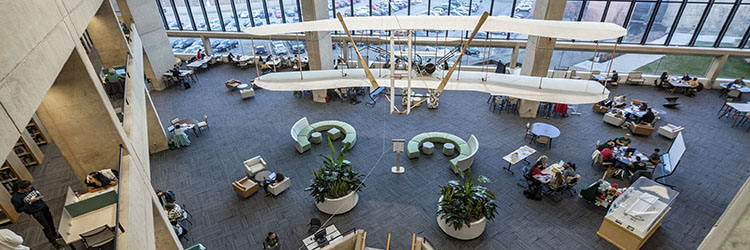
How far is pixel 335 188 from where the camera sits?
10273 millimetres

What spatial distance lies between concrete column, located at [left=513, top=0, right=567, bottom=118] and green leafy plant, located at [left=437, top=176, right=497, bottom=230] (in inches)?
302

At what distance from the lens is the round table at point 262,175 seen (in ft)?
37.4

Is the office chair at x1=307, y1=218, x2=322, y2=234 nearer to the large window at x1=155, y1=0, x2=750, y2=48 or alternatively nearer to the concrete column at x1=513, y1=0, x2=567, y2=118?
the large window at x1=155, y1=0, x2=750, y2=48

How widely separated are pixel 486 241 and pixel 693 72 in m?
20.4

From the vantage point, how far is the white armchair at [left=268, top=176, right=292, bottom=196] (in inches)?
440

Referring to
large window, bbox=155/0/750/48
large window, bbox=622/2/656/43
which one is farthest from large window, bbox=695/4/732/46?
large window, bbox=622/2/656/43

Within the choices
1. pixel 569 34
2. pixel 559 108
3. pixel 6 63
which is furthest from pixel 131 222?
pixel 559 108

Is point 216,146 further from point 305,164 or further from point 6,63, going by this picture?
point 6,63

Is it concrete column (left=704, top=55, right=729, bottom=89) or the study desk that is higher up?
the study desk

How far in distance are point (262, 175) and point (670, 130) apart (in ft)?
52.9

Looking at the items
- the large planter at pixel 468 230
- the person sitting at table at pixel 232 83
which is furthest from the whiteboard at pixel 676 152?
the person sitting at table at pixel 232 83

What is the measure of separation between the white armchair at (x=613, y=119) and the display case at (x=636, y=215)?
5.78 metres

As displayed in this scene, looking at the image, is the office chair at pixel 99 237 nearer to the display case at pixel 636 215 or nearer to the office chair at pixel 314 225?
the office chair at pixel 314 225

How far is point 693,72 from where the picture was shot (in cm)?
2028
